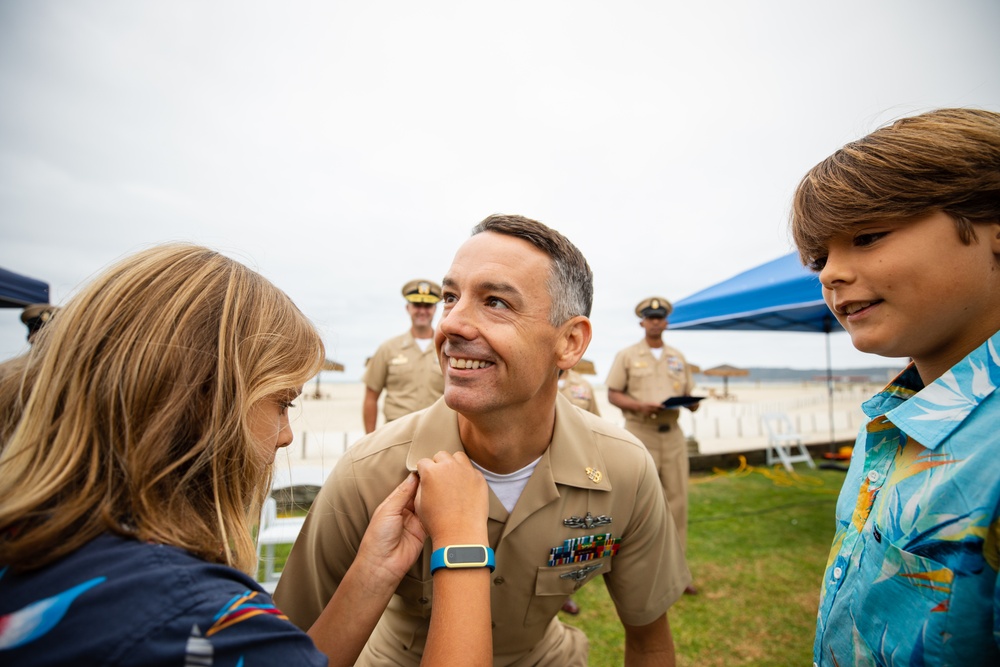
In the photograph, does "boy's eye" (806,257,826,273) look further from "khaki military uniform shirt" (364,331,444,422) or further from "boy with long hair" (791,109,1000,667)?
A: "khaki military uniform shirt" (364,331,444,422)

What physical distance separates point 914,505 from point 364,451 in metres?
1.73

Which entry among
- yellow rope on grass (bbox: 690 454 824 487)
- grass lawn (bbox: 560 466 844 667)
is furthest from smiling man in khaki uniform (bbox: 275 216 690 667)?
yellow rope on grass (bbox: 690 454 824 487)

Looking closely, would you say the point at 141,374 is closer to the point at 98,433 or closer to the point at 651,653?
the point at 98,433

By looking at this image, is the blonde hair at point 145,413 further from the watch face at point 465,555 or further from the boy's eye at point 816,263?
the boy's eye at point 816,263

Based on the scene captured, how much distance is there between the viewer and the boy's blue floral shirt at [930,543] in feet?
3.22

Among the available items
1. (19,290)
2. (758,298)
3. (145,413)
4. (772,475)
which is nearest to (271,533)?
(145,413)

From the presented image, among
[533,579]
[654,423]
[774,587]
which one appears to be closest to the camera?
[533,579]

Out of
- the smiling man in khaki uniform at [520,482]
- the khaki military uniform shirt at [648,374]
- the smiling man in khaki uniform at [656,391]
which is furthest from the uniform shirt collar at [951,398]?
the khaki military uniform shirt at [648,374]

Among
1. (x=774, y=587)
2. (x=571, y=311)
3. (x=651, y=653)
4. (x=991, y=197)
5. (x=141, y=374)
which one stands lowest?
(x=774, y=587)

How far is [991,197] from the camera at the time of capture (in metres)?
1.14

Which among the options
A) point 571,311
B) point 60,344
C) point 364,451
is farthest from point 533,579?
point 60,344

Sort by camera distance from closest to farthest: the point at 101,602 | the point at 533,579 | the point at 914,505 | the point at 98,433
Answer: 1. the point at 101,602
2. the point at 98,433
3. the point at 914,505
4. the point at 533,579

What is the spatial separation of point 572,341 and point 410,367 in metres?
4.48

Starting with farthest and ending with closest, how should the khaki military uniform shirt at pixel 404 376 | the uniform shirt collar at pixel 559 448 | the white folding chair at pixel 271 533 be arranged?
the khaki military uniform shirt at pixel 404 376
the white folding chair at pixel 271 533
the uniform shirt collar at pixel 559 448
